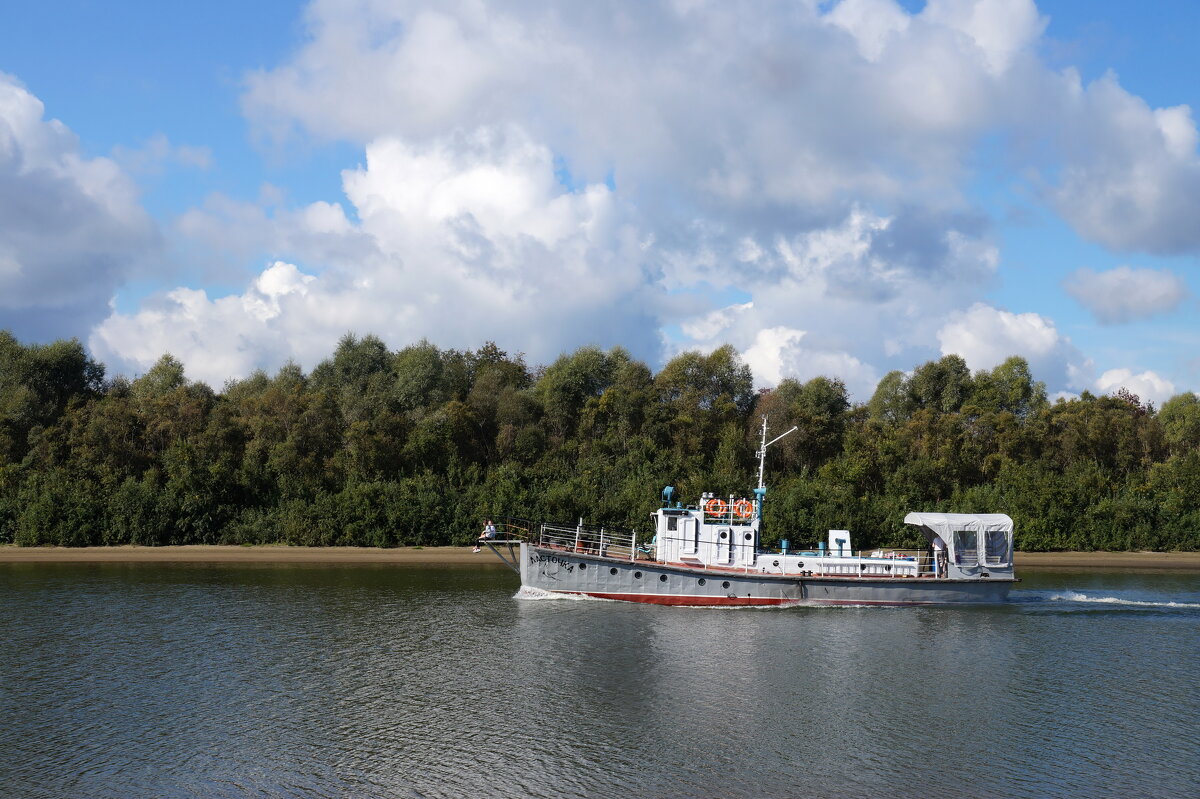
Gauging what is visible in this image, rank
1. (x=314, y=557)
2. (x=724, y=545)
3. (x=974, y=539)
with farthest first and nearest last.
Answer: (x=314, y=557), (x=974, y=539), (x=724, y=545)

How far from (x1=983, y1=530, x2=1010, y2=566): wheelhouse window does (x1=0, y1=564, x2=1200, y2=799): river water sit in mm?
2361

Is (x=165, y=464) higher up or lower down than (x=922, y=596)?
higher up

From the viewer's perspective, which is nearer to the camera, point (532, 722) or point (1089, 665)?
point (532, 722)

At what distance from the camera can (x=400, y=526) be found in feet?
226

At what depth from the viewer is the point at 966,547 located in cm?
4822

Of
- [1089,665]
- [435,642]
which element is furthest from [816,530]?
[435,642]

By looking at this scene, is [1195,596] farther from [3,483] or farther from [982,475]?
[3,483]

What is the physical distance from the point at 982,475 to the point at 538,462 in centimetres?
3799

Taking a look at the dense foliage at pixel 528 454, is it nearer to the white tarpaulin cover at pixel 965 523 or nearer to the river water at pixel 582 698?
the white tarpaulin cover at pixel 965 523

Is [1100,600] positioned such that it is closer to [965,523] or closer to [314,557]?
[965,523]

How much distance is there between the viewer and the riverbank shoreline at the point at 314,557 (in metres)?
63.0

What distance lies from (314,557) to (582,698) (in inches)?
1580

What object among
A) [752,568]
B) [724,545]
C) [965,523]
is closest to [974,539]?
[965,523]

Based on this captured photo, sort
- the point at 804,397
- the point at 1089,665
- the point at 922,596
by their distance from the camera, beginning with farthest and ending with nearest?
1. the point at 804,397
2. the point at 922,596
3. the point at 1089,665
